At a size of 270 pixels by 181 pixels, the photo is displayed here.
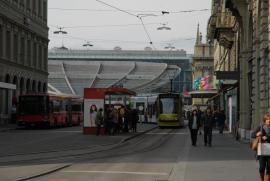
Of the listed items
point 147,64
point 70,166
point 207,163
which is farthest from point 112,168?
point 147,64

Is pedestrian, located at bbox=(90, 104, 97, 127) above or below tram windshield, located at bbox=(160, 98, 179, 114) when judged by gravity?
below

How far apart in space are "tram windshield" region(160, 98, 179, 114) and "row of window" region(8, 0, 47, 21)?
19.1 metres

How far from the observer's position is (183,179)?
629 inches

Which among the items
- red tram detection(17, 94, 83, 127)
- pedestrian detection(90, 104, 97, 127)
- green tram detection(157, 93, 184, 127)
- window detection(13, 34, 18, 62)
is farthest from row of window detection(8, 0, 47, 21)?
pedestrian detection(90, 104, 97, 127)

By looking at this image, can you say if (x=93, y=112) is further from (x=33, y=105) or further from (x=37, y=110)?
(x=33, y=105)

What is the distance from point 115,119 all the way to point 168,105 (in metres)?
20.4

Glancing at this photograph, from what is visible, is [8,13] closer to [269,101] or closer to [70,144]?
[70,144]

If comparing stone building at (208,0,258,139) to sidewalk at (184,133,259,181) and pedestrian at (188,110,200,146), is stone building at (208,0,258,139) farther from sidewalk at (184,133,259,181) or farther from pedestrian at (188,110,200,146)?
sidewalk at (184,133,259,181)

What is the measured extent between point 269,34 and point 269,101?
8.94 ft

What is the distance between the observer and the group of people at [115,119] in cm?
3910

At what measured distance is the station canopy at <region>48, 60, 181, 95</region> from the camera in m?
143

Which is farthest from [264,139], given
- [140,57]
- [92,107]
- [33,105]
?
[140,57]

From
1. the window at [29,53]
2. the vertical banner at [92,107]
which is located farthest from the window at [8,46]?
the vertical banner at [92,107]

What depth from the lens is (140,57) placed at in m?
162
